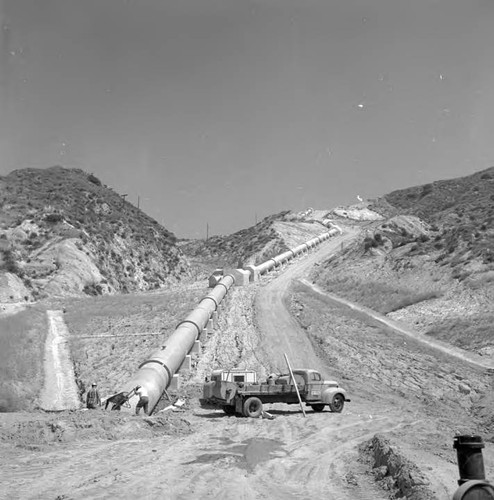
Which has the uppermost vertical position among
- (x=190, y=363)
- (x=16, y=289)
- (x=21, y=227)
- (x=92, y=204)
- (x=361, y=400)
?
(x=92, y=204)

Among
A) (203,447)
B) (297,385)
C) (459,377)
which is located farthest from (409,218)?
(203,447)

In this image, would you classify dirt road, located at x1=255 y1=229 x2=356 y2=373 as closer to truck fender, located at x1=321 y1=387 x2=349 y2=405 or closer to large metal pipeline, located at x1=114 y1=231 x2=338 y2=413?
large metal pipeline, located at x1=114 y1=231 x2=338 y2=413

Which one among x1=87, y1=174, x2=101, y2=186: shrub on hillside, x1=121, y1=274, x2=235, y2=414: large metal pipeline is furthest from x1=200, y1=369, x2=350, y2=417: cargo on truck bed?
x1=87, y1=174, x2=101, y2=186: shrub on hillside

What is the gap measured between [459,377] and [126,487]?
19.7 metres

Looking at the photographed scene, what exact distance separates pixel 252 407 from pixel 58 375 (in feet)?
38.0

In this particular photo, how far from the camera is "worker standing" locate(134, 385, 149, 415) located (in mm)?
19812

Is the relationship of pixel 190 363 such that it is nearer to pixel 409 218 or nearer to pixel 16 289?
pixel 16 289

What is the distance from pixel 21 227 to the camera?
63281 millimetres

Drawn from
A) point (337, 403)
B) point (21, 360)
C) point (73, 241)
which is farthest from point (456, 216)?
point (21, 360)

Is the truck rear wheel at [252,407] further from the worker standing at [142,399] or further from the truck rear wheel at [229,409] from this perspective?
the worker standing at [142,399]

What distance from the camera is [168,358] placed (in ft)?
83.1

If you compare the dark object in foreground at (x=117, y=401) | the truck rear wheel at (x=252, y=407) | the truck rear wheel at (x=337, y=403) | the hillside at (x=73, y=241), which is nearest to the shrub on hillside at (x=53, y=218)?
the hillside at (x=73, y=241)

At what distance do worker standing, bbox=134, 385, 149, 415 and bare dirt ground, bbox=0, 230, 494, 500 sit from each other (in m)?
0.84

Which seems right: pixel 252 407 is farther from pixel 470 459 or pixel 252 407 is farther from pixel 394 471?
pixel 470 459
